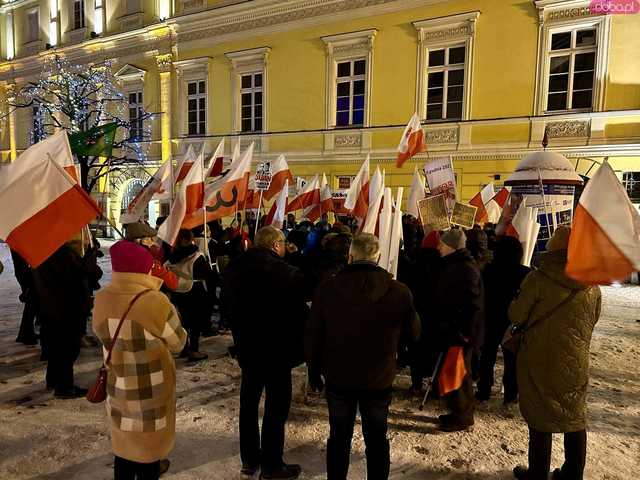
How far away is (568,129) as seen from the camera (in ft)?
40.5

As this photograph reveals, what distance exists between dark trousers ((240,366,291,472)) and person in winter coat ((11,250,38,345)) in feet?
13.2

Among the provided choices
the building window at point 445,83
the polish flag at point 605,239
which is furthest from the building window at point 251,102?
the polish flag at point 605,239

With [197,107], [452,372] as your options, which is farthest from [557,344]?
[197,107]

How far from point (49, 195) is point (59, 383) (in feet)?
7.96

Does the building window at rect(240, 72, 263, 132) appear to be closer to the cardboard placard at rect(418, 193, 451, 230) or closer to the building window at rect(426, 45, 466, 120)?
the building window at rect(426, 45, 466, 120)

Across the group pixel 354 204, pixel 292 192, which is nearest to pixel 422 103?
pixel 292 192

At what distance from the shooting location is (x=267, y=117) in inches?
668

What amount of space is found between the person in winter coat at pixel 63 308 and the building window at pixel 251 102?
13693mm

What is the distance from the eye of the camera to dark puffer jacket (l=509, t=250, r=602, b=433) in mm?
2725

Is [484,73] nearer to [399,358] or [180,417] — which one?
[399,358]

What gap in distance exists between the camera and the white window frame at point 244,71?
16.7 metres

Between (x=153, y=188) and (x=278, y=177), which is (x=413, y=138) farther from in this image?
(x=153, y=188)

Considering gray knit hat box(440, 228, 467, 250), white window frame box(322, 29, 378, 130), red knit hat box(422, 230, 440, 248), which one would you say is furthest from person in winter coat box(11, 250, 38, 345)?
white window frame box(322, 29, 378, 130)

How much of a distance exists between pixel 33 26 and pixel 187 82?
11.8m
